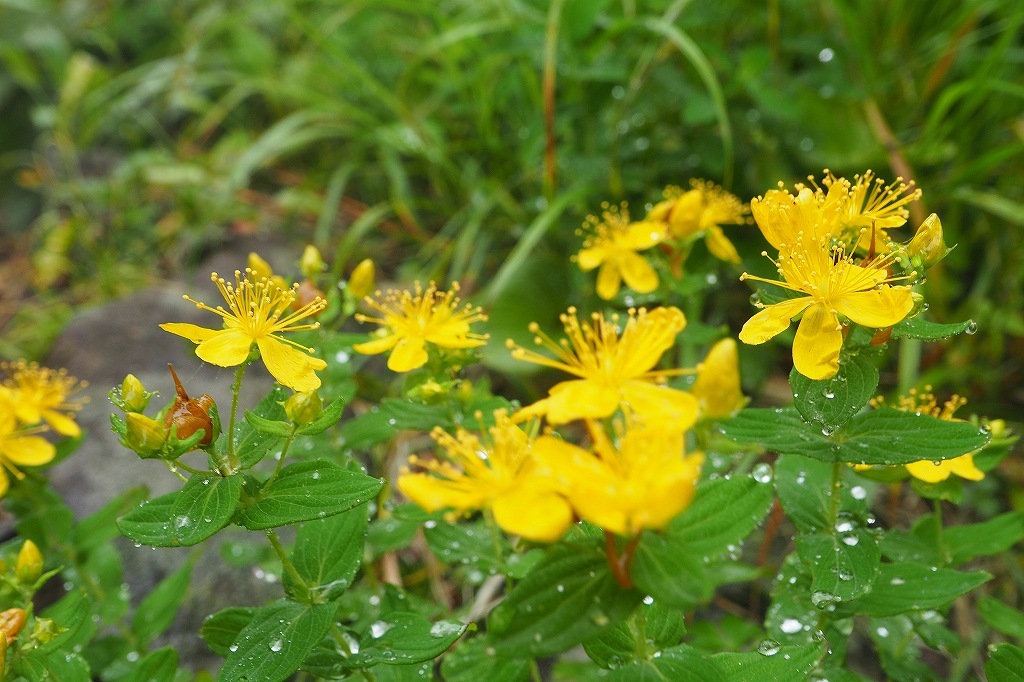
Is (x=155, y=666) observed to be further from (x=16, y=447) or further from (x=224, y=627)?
(x=16, y=447)

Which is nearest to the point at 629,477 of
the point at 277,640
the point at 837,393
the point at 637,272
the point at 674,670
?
the point at 674,670

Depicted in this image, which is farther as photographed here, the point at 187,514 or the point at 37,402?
the point at 37,402

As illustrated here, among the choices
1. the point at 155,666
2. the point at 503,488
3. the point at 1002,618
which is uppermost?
the point at 503,488

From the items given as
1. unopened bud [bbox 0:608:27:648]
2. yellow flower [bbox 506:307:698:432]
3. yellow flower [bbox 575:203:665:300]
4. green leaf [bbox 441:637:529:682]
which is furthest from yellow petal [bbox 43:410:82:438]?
yellow flower [bbox 575:203:665:300]

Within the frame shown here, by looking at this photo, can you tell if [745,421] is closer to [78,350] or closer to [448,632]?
[448,632]

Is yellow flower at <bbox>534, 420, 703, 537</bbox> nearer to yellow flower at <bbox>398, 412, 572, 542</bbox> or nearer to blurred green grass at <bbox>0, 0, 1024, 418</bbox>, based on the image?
yellow flower at <bbox>398, 412, 572, 542</bbox>

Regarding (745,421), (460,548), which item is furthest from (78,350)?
(745,421)

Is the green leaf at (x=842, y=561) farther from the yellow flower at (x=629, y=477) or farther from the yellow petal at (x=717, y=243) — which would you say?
the yellow petal at (x=717, y=243)
